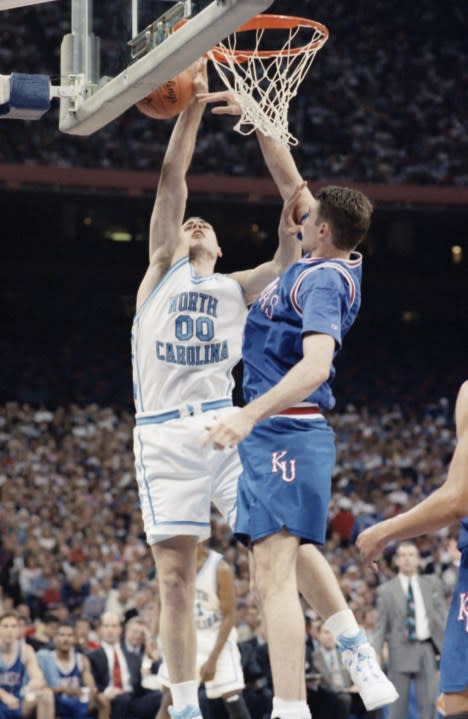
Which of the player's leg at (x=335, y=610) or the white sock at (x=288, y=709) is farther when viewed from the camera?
the player's leg at (x=335, y=610)

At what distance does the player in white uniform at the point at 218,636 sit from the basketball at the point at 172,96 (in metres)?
4.23

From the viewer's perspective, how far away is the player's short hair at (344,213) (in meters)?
5.21

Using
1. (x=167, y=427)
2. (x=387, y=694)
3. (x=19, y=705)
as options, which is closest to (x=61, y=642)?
(x=19, y=705)

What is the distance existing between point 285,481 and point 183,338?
1342mm

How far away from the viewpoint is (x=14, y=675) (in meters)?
11.2

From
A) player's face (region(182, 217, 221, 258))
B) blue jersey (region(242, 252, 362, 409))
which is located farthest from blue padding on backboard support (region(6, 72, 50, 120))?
blue jersey (region(242, 252, 362, 409))

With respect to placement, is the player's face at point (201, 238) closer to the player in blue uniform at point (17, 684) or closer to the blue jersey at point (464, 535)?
the blue jersey at point (464, 535)

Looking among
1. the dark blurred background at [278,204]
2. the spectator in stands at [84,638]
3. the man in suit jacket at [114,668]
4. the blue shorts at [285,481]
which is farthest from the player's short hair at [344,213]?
the dark blurred background at [278,204]

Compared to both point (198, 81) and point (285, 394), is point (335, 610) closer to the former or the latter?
point (285, 394)

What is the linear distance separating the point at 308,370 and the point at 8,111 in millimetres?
3006

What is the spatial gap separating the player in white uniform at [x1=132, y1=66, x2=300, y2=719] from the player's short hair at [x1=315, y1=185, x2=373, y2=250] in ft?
2.04

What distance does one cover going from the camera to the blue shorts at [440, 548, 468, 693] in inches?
160

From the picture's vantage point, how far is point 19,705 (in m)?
11.2

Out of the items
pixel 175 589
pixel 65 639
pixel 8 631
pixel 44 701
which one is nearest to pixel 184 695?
pixel 175 589
